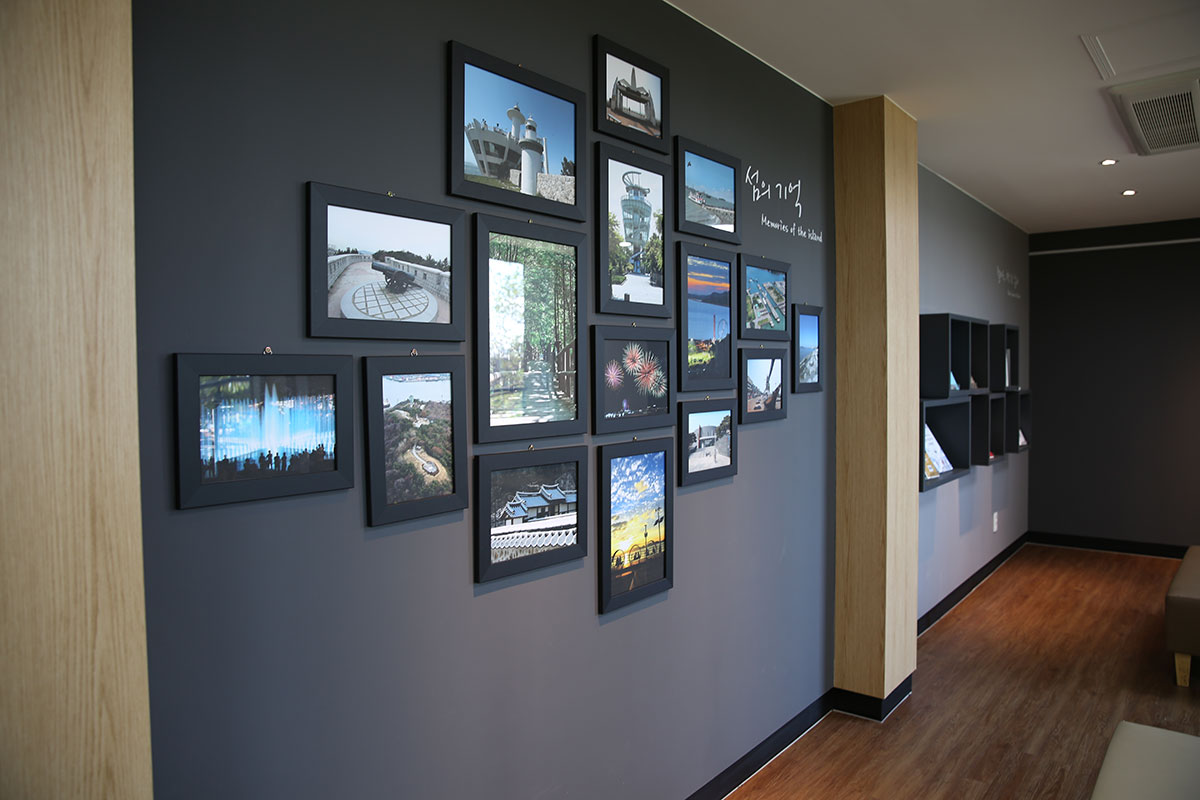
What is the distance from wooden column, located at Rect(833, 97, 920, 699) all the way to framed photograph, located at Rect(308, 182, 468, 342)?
2.05m

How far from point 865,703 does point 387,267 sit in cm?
278

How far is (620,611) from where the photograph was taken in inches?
84.2

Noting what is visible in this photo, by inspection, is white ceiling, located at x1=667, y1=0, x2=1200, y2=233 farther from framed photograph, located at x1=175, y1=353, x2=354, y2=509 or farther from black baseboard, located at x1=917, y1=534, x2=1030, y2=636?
black baseboard, located at x1=917, y1=534, x2=1030, y2=636

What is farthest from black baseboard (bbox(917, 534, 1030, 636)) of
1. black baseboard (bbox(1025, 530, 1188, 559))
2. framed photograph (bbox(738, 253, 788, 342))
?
framed photograph (bbox(738, 253, 788, 342))

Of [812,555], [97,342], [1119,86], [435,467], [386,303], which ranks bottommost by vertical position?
[812,555]

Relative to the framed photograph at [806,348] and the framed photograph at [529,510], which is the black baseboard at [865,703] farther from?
the framed photograph at [529,510]

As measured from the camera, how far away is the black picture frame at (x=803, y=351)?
295 centimetres

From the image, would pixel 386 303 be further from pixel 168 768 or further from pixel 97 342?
pixel 168 768

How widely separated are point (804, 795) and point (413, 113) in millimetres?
2480

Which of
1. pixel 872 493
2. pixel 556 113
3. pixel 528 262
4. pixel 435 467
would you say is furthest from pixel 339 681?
pixel 872 493

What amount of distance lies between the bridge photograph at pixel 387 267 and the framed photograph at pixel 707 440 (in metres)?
1.00

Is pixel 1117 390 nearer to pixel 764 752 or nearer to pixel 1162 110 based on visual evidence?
pixel 1162 110

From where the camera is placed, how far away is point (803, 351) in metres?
3.00

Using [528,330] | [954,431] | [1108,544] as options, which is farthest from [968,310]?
[528,330]
